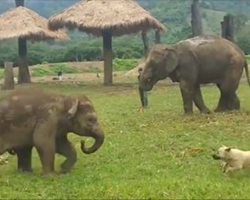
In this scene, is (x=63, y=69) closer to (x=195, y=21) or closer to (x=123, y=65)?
(x=123, y=65)

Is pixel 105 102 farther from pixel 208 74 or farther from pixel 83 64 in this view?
pixel 83 64

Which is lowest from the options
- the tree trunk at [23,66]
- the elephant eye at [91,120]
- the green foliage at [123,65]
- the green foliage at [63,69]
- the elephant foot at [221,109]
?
the green foliage at [123,65]

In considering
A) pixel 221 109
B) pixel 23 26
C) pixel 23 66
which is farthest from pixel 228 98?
pixel 23 66

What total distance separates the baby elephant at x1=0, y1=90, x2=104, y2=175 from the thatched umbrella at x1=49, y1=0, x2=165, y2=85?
1668 cm

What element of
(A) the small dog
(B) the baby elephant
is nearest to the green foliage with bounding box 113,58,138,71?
(B) the baby elephant

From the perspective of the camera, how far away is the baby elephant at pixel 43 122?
8086 millimetres

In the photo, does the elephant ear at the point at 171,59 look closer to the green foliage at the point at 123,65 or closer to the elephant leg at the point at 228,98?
the elephant leg at the point at 228,98

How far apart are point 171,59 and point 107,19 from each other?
12.3 m

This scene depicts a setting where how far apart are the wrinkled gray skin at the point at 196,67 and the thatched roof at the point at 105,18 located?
11487 mm

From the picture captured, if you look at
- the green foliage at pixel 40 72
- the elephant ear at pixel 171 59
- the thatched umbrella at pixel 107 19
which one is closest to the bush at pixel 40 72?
the green foliage at pixel 40 72

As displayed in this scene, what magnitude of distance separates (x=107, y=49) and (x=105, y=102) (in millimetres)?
8294

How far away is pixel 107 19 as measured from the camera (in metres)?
25.2

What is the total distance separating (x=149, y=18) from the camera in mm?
25531

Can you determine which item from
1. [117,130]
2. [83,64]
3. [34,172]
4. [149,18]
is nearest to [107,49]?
[149,18]
